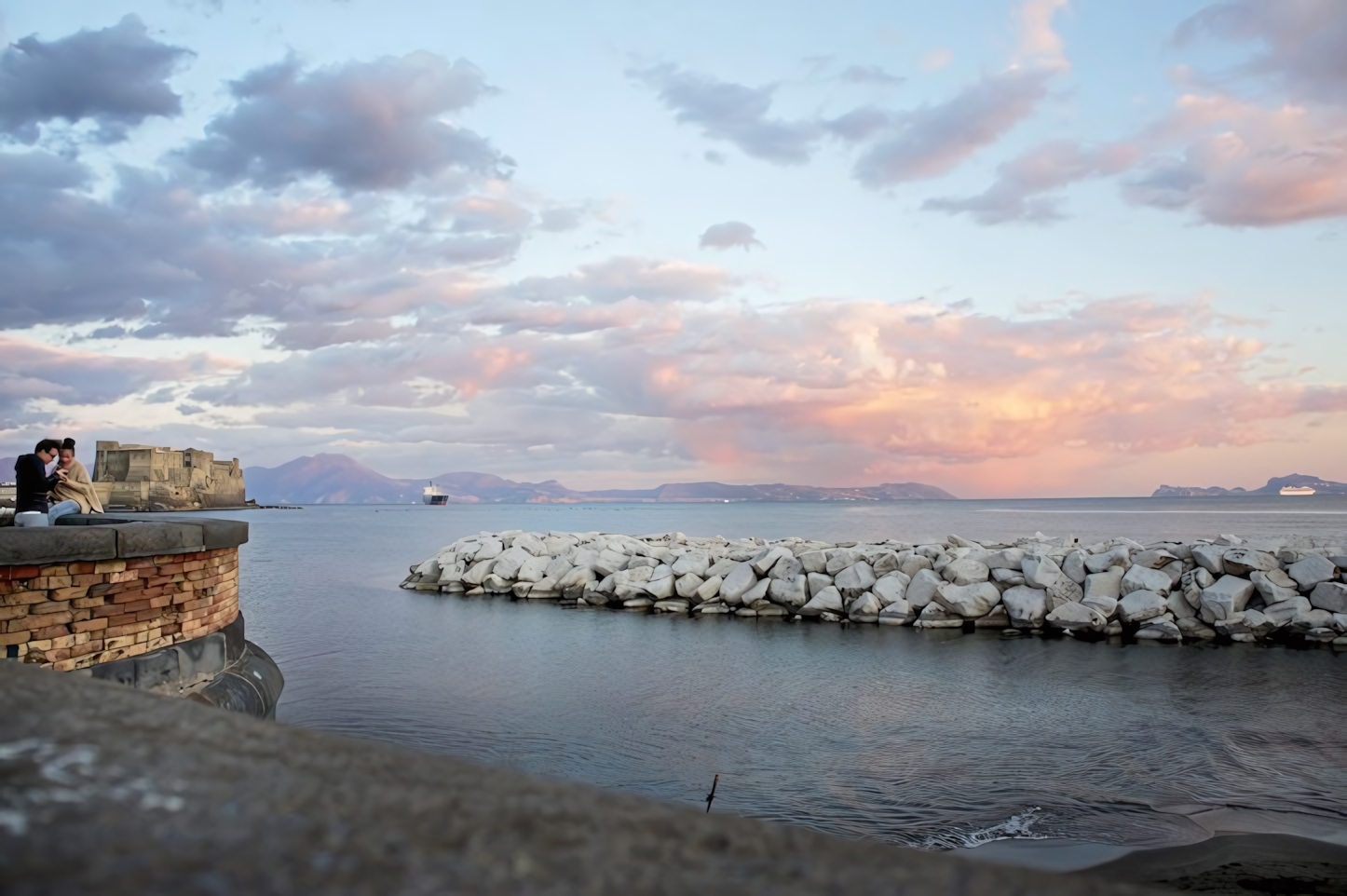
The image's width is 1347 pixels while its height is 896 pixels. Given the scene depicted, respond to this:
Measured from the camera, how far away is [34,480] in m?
7.89

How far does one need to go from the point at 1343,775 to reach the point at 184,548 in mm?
8189

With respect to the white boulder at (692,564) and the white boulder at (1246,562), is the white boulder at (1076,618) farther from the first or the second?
the white boulder at (692,564)

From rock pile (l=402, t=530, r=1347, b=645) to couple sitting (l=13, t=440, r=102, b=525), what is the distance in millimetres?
8709

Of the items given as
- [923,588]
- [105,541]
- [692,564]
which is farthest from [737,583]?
[105,541]

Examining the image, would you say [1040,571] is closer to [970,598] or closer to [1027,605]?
[1027,605]

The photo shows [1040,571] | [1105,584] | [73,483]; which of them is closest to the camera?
[73,483]

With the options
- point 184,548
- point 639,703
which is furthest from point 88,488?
point 639,703

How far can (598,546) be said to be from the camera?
18.1 meters

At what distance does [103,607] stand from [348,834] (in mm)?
5796

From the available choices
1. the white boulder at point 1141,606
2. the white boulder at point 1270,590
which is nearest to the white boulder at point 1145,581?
the white boulder at point 1141,606

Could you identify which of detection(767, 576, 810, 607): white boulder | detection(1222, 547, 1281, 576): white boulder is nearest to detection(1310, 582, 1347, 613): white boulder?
detection(1222, 547, 1281, 576): white boulder

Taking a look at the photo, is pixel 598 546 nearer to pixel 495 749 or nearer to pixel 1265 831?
pixel 495 749

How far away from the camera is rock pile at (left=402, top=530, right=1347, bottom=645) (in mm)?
11078

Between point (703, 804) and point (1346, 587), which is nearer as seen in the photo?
point (703, 804)
